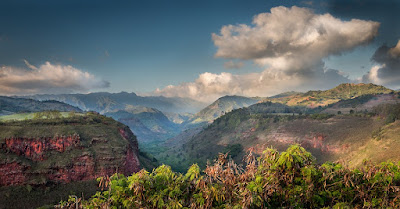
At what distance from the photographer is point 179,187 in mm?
11609

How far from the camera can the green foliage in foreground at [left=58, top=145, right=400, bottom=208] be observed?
10195mm

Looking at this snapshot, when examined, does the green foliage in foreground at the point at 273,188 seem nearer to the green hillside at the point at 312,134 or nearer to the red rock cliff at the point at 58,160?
the green hillside at the point at 312,134

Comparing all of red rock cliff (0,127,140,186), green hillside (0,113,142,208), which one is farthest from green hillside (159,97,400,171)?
green hillside (0,113,142,208)

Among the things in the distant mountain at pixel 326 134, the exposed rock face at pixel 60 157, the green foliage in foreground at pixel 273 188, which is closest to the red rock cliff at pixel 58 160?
the exposed rock face at pixel 60 157

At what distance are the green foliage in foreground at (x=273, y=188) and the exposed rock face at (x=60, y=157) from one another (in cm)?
6157

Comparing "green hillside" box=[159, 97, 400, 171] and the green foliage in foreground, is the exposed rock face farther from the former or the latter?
the green foliage in foreground

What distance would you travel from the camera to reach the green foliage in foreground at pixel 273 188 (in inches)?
401

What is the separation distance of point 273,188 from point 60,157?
73381 mm

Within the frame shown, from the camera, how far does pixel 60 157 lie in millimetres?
67312

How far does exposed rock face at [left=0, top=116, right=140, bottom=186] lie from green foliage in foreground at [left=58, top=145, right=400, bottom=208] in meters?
61.6

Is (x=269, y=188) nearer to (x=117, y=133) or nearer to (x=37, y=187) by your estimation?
(x=37, y=187)

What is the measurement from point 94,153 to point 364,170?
7403 cm

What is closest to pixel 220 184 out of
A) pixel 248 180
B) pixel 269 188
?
pixel 248 180

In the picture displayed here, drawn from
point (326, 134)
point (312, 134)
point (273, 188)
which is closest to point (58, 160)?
point (273, 188)
